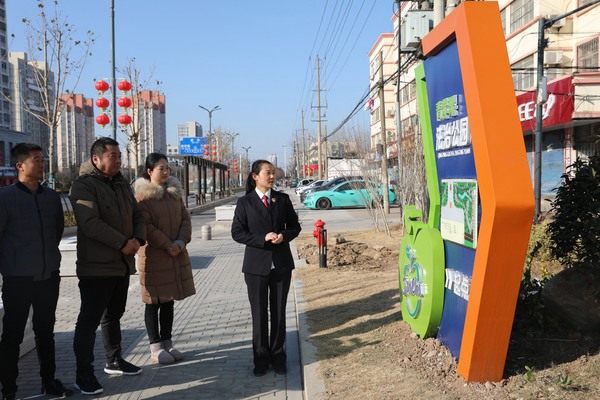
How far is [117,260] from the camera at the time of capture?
423cm

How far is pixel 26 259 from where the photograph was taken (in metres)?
3.86

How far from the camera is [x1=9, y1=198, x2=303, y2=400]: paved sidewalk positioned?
432 cm

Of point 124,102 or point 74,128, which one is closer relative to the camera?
point 124,102

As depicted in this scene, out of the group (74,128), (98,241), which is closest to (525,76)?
(98,241)

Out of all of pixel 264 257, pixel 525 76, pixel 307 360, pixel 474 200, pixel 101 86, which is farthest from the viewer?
pixel 525 76

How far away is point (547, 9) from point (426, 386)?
72.3 ft

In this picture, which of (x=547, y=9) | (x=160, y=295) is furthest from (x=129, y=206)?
(x=547, y=9)

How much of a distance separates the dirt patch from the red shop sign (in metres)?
15.2

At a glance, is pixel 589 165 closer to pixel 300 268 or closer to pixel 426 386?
pixel 426 386

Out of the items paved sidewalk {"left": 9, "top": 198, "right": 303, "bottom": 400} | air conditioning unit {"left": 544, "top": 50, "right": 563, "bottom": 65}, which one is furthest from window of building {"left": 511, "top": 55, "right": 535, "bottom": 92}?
paved sidewalk {"left": 9, "top": 198, "right": 303, "bottom": 400}

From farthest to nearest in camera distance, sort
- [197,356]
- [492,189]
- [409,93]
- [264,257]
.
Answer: [409,93] → [197,356] → [264,257] → [492,189]

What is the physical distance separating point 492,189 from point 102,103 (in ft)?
58.0

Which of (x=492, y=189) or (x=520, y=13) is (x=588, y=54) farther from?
(x=492, y=189)

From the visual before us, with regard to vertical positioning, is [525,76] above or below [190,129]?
below
